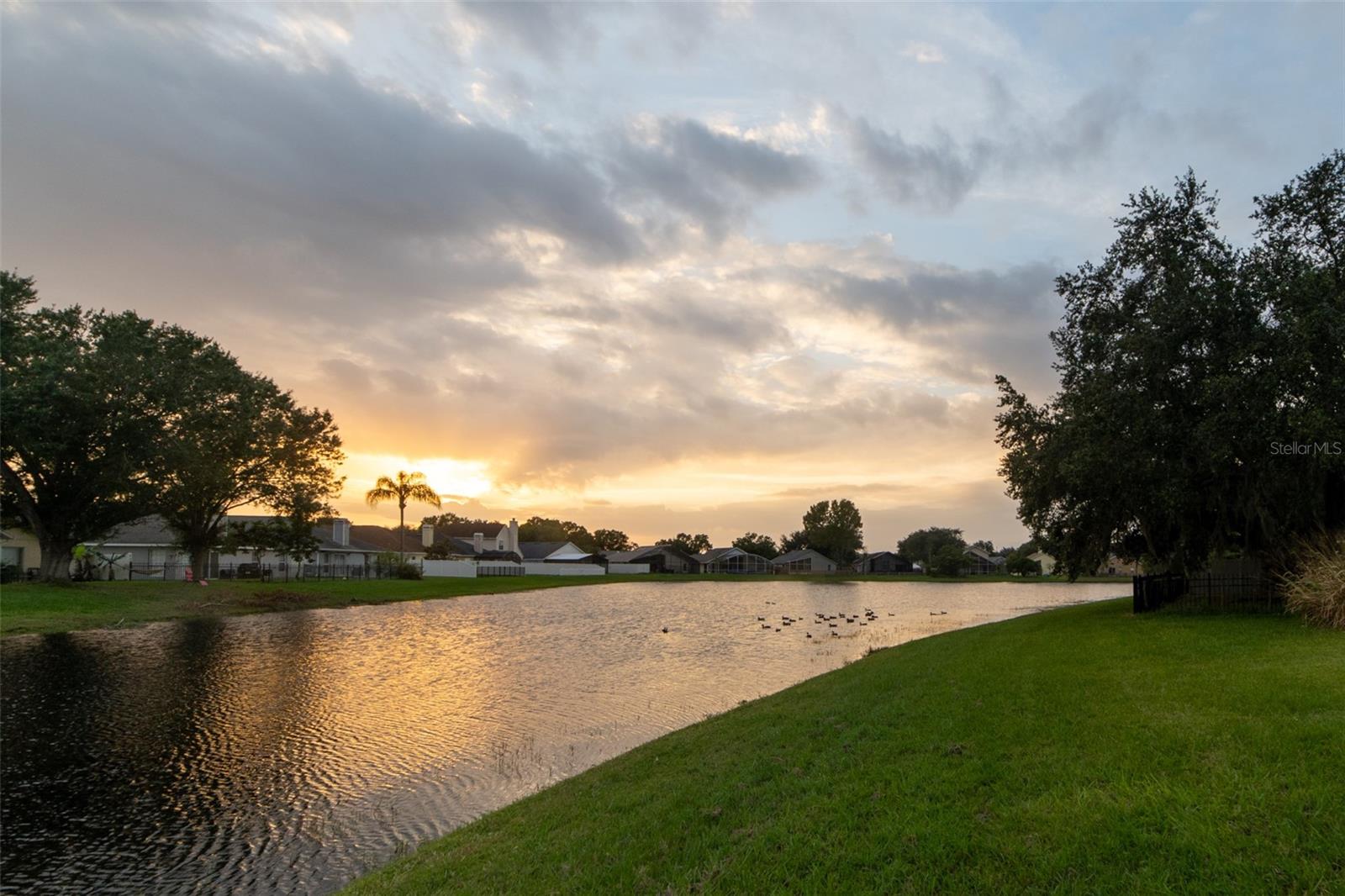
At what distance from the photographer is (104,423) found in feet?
133

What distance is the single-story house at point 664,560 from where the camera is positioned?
13050 cm

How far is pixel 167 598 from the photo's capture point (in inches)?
1682

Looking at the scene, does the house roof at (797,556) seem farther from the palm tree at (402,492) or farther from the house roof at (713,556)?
the palm tree at (402,492)

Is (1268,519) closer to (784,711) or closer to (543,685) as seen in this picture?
(784,711)

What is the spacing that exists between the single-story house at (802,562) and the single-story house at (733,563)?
16.7 ft

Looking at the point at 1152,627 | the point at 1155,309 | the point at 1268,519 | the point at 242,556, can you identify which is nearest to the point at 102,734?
the point at 1152,627

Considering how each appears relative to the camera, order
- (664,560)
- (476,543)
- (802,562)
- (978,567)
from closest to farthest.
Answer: (476,543)
(664,560)
(978,567)
(802,562)

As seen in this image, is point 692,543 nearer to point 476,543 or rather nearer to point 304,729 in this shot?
point 476,543

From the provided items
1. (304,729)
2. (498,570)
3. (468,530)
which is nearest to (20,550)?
(304,729)

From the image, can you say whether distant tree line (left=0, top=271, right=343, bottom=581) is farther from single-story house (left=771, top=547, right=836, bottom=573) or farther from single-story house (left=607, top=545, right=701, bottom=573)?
single-story house (left=771, top=547, right=836, bottom=573)

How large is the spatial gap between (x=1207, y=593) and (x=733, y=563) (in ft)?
Result: 359

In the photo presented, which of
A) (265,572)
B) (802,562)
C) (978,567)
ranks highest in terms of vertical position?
(265,572)

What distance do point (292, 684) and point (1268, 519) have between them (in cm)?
2820

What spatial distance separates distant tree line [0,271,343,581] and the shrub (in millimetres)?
49369
